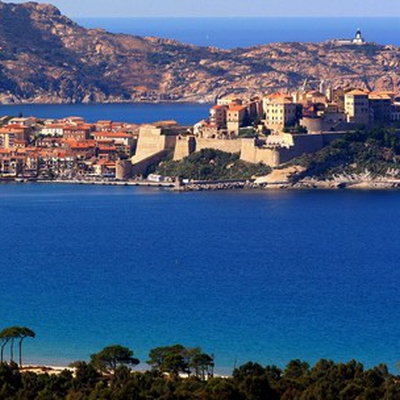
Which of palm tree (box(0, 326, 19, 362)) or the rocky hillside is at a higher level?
the rocky hillside

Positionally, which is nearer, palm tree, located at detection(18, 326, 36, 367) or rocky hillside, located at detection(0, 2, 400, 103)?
palm tree, located at detection(18, 326, 36, 367)

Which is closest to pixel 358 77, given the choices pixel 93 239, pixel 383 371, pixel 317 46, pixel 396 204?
pixel 317 46

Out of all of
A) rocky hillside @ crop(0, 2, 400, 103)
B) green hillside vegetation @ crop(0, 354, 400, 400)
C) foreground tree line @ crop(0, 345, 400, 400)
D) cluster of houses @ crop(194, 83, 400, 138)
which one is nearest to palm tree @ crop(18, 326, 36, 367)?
foreground tree line @ crop(0, 345, 400, 400)

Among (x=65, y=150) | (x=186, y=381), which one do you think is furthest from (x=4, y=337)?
(x=65, y=150)

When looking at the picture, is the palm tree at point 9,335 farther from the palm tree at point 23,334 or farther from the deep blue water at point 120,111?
the deep blue water at point 120,111

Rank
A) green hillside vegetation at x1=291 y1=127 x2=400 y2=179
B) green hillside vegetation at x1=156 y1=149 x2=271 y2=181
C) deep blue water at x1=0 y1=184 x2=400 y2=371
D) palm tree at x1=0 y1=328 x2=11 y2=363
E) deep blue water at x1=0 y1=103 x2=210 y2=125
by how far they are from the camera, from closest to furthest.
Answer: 1. palm tree at x1=0 y1=328 x2=11 y2=363
2. deep blue water at x1=0 y1=184 x2=400 y2=371
3. green hillside vegetation at x1=291 y1=127 x2=400 y2=179
4. green hillside vegetation at x1=156 y1=149 x2=271 y2=181
5. deep blue water at x1=0 y1=103 x2=210 y2=125

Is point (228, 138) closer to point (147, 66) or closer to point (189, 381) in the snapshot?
point (189, 381)

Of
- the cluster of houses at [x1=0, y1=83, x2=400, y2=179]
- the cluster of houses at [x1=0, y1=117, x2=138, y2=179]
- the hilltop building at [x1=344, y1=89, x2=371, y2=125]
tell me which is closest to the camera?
the cluster of houses at [x1=0, y1=83, x2=400, y2=179]

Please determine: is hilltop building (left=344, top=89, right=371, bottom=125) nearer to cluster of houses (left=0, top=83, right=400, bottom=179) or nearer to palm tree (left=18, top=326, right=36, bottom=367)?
cluster of houses (left=0, top=83, right=400, bottom=179)
